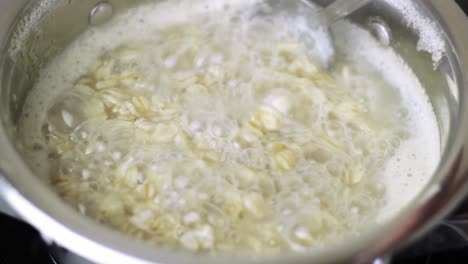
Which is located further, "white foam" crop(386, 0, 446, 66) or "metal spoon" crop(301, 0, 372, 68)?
"metal spoon" crop(301, 0, 372, 68)

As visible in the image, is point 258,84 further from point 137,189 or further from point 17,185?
point 17,185

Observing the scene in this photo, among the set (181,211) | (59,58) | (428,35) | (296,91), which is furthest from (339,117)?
(59,58)

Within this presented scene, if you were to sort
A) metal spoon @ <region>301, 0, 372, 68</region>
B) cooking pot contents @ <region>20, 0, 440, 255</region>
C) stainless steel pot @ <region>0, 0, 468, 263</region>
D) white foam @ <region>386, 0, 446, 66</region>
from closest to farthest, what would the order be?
stainless steel pot @ <region>0, 0, 468, 263</region> < cooking pot contents @ <region>20, 0, 440, 255</region> < white foam @ <region>386, 0, 446, 66</region> < metal spoon @ <region>301, 0, 372, 68</region>

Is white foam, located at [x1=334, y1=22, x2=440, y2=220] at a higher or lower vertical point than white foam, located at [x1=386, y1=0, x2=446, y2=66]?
lower

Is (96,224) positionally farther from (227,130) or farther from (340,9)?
(340,9)

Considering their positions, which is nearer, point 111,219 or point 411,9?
point 111,219
